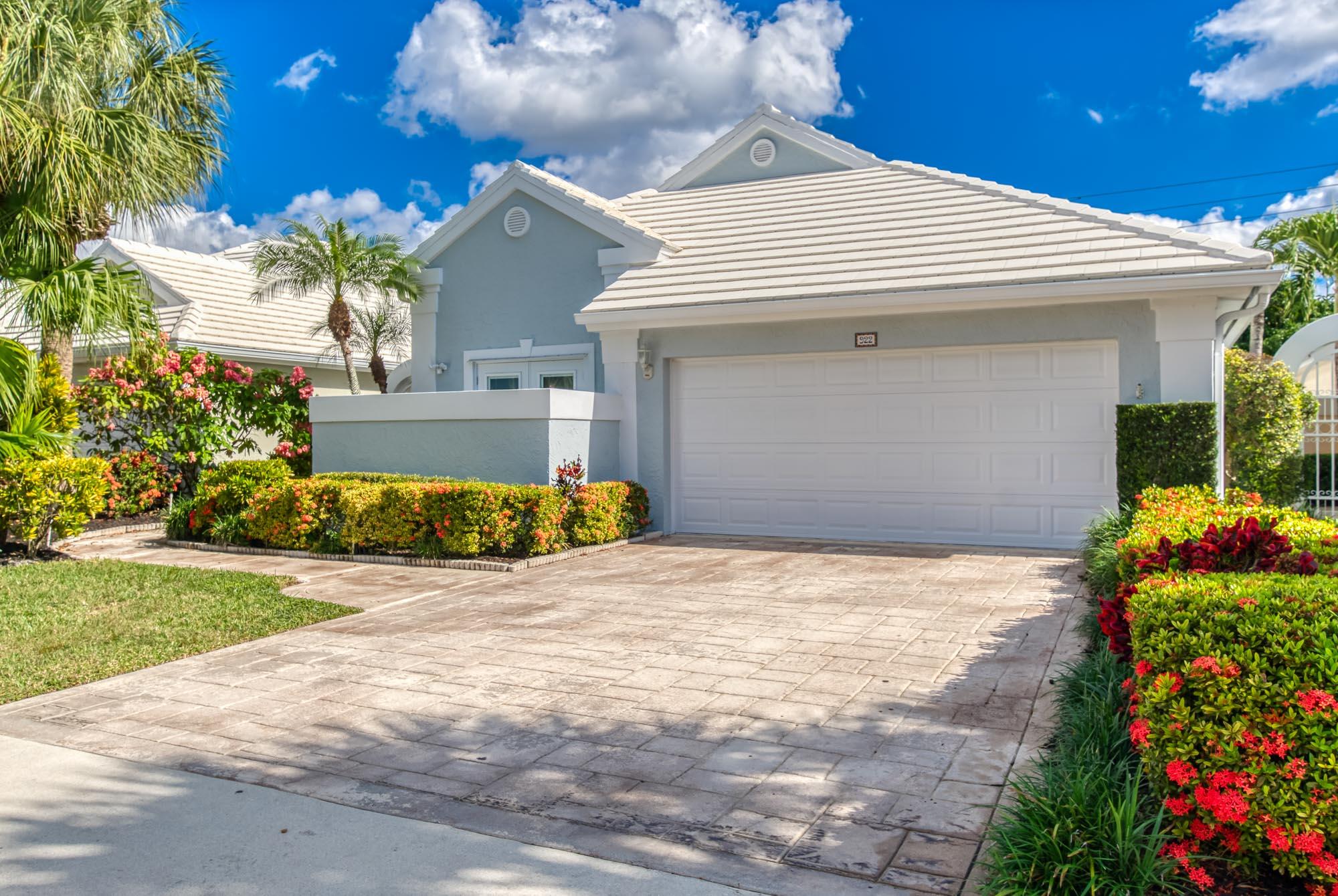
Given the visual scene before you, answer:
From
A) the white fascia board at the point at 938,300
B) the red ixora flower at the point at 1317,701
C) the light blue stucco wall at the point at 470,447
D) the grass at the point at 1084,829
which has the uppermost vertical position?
the white fascia board at the point at 938,300

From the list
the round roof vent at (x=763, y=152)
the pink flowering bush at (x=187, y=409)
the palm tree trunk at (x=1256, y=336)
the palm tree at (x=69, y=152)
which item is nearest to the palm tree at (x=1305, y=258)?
the palm tree trunk at (x=1256, y=336)

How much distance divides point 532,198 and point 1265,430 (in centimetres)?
1123

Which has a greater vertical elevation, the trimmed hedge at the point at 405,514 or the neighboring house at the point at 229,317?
the neighboring house at the point at 229,317

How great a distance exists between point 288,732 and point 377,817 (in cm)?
138

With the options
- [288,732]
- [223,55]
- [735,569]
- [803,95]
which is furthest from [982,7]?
[288,732]

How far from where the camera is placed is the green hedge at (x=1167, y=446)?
10.4 metres

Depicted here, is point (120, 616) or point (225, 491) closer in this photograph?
point (120, 616)

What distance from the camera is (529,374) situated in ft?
50.5

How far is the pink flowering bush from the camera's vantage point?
14859mm

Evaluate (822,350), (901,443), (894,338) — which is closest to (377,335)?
(822,350)

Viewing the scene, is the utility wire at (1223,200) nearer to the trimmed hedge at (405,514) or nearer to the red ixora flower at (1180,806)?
the trimmed hedge at (405,514)

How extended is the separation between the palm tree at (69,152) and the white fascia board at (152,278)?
5585mm

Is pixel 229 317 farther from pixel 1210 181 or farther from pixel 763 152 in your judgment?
pixel 1210 181

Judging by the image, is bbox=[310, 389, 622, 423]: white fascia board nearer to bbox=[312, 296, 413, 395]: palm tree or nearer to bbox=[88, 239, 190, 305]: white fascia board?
bbox=[312, 296, 413, 395]: palm tree
